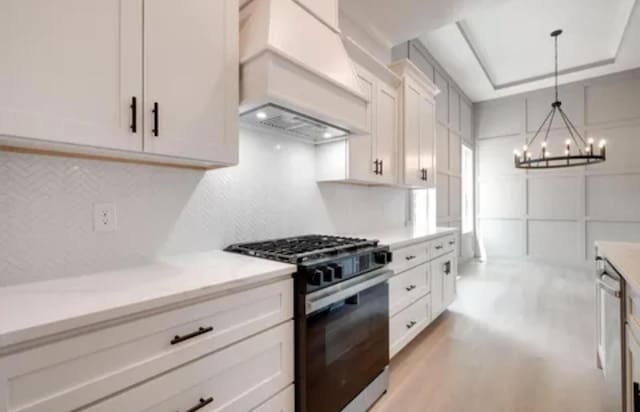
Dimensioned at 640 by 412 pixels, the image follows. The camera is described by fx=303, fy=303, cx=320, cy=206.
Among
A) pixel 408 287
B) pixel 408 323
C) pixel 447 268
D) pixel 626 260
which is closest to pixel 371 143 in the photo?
pixel 408 287

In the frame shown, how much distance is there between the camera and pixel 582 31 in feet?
13.8

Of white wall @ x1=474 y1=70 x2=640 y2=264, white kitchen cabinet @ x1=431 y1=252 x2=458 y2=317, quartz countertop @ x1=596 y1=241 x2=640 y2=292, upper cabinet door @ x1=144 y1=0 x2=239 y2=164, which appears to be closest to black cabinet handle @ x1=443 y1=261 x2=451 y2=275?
white kitchen cabinet @ x1=431 y1=252 x2=458 y2=317

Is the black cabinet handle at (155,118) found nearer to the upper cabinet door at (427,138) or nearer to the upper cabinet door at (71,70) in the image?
the upper cabinet door at (71,70)

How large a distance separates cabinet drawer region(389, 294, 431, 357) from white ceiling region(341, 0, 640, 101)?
260cm

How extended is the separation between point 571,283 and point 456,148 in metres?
2.81

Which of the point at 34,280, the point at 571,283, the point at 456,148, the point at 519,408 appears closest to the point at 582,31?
the point at 456,148

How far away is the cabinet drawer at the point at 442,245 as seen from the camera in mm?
2916

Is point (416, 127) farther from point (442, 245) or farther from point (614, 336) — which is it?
point (614, 336)

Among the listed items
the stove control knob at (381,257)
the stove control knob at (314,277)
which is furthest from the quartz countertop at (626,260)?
the stove control knob at (314,277)

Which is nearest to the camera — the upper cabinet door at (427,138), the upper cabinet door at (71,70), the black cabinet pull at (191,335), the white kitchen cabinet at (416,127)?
the upper cabinet door at (71,70)

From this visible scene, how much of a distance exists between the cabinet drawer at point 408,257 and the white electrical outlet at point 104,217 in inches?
67.7

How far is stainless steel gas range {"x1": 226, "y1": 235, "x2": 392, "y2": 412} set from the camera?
4.76 feet

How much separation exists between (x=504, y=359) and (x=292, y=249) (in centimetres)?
203

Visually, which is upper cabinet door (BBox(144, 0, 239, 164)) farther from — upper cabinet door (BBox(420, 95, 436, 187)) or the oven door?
upper cabinet door (BBox(420, 95, 436, 187))
